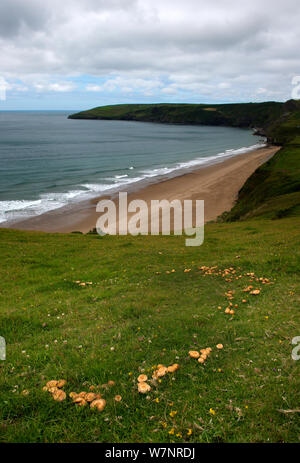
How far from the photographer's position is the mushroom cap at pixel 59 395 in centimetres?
654

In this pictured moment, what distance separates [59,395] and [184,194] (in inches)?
2414

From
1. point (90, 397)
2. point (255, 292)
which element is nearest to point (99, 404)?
point (90, 397)

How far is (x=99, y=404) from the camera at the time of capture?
20.8 feet

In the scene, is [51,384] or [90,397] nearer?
[90,397]

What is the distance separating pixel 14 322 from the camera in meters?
10.9

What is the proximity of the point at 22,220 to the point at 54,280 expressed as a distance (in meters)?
35.1

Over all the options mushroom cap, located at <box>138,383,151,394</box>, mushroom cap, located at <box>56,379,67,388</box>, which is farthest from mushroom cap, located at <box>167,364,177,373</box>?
mushroom cap, located at <box>56,379,67,388</box>

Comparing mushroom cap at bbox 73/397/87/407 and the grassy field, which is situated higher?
mushroom cap at bbox 73/397/87/407

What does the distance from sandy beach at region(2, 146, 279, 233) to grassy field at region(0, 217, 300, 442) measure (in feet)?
98.7

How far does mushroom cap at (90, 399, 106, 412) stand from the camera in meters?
6.31

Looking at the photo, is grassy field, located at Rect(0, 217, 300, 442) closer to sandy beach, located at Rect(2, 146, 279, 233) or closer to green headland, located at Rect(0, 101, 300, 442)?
green headland, located at Rect(0, 101, 300, 442)

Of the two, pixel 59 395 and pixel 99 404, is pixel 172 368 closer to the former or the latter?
pixel 99 404

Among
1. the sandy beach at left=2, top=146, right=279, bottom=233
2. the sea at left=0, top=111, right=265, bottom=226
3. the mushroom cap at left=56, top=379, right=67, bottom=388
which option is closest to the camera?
the mushroom cap at left=56, top=379, right=67, bottom=388

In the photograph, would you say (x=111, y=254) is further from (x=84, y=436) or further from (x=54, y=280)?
(x=84, y=436)
